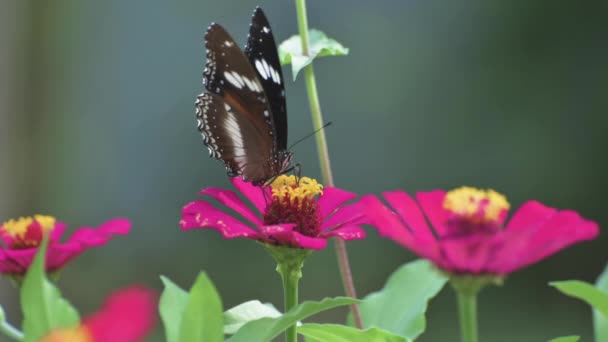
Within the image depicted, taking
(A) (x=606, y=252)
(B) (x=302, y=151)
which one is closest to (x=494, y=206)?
(B) (x=302, y=151)

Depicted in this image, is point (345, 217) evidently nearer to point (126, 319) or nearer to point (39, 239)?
point (39, 239)

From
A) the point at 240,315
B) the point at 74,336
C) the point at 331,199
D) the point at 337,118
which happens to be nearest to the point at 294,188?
the point at 331,199

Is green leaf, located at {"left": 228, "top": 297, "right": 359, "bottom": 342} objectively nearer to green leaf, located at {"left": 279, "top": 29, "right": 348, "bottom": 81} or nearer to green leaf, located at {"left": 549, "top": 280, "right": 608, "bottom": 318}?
green leaf, located at {"left": 549, "top": 280, "right": 608, "bottom": 318}

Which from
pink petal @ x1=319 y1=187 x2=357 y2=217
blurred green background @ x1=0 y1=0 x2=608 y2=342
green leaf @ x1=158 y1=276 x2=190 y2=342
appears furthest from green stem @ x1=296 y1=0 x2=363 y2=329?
blurred green background @ x1=0 y1=0 x2=608 y2=342

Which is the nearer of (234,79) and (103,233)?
(103,233)

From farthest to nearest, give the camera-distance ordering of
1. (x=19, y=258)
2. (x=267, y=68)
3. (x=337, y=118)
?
1. (x=337, y=118)
2. (x=267, y=68)
3. (x=19, y=258)

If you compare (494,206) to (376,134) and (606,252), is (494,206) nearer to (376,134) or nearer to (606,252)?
(376,134)
